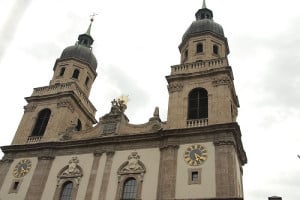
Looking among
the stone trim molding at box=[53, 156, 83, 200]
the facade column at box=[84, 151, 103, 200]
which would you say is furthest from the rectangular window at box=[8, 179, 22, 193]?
the facade column at box=[84, 151, 103, 200]

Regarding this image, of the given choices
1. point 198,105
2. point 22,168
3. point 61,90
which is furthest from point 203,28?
point 22,168

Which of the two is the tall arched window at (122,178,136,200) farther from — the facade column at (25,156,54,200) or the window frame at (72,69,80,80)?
the window frame at (72,69,80,80)

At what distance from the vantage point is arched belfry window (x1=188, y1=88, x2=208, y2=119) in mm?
28253

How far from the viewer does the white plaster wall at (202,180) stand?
23.5 meters

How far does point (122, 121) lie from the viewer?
100 feet

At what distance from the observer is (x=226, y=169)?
2370cm

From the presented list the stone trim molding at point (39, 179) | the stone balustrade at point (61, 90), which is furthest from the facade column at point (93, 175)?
the stone balustrade at point (61, 90)

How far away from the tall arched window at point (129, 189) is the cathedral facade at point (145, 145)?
2.9 inches

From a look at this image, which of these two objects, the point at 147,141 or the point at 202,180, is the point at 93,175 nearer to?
the point at 147,141

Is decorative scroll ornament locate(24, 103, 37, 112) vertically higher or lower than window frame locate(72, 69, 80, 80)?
lower

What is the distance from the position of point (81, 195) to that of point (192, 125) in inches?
387

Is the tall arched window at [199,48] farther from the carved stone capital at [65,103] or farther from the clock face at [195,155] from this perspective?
the carved stone capital at [65,103]

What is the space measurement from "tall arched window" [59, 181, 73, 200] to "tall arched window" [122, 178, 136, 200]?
4.39m

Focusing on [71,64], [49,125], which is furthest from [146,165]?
[71,64]
